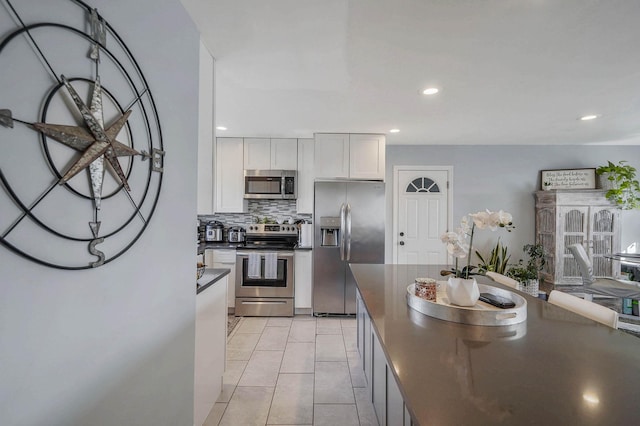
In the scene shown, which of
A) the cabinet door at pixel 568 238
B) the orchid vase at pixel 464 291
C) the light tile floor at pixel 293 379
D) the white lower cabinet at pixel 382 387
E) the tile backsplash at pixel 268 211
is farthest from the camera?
the tile backsplash at pixel 268 211

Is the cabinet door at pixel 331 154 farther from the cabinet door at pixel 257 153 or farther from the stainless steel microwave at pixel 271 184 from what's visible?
the cabinet door at pixel 257 153

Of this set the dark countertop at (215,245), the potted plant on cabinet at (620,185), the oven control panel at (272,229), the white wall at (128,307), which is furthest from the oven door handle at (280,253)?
the potted plant on cabinet at (620,185)

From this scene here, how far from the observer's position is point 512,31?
1.59m

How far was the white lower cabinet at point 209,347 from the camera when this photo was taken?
166cm

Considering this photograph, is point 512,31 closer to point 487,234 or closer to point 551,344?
point 551,344

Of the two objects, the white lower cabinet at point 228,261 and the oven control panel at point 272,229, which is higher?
the oven control panel at point 272,229

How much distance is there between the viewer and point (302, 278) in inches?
145

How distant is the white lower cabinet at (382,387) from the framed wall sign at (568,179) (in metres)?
4.16

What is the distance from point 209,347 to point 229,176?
262cm

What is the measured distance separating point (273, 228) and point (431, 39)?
2.95 metres

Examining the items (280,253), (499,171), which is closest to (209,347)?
(280,253)

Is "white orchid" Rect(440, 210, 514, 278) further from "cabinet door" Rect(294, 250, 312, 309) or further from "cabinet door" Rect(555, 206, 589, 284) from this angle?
"cabinet door" Rect(555, 206, 589, 284)

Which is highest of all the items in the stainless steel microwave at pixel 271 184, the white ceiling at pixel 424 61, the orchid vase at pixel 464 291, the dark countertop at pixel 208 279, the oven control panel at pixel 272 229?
the white ceiling at pixel 424 61

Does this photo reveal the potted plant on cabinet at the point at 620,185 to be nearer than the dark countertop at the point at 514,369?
No
